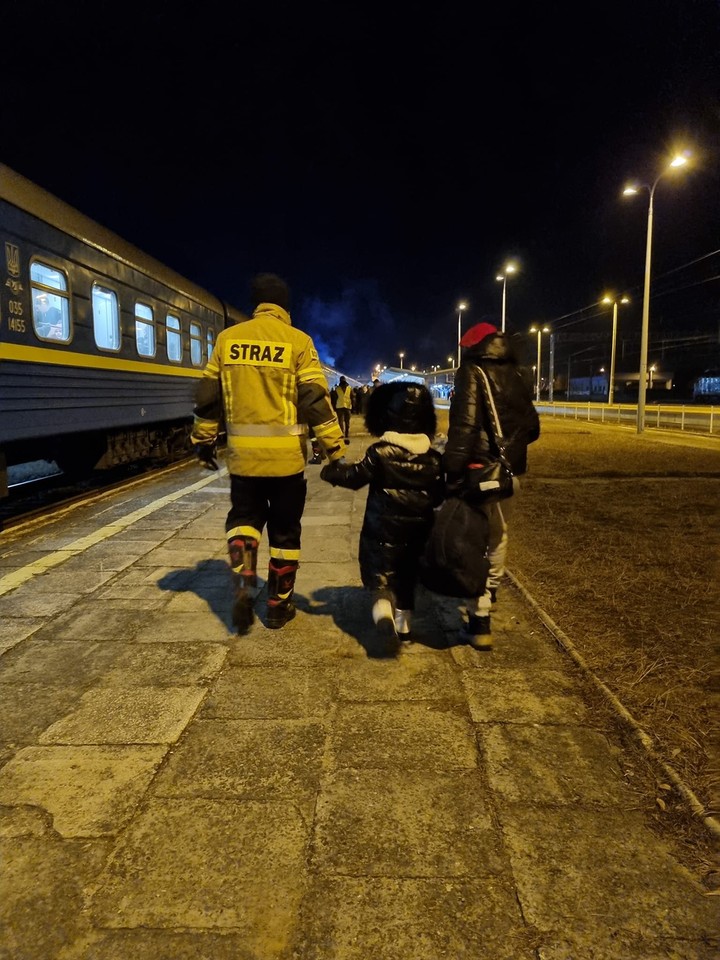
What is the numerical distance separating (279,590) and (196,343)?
10022 millimetres

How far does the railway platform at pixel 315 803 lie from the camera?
1704 mm

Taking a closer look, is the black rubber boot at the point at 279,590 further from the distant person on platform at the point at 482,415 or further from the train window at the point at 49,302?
the train window at the point at 49,302

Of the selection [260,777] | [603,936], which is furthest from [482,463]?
[603,936]

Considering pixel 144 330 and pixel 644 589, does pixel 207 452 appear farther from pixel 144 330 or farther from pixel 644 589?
pixel 144 330

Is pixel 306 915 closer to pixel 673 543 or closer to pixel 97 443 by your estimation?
pixel 673 543

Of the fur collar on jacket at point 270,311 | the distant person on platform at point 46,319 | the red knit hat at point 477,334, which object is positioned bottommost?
the red knit hat at point 477,334

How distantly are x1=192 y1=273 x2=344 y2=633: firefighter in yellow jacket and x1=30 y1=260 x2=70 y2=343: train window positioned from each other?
4242 millimetres

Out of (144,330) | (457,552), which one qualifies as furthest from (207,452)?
(144,330)

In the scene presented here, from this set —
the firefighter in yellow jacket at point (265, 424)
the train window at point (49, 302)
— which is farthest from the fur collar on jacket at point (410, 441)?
the train window at point (49, 302)

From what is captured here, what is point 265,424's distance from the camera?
3691 millimetres

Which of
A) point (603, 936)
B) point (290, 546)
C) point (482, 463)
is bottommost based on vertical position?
point (603, 936)

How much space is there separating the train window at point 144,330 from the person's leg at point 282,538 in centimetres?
684

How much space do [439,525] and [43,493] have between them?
25.5 ft

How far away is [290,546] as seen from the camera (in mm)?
3891
